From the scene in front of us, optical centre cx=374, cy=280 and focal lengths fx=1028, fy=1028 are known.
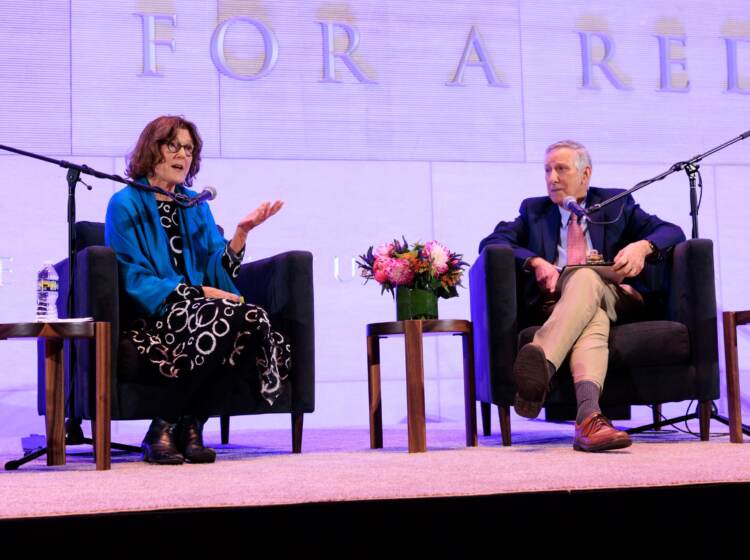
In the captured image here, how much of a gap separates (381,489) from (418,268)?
1492 mm

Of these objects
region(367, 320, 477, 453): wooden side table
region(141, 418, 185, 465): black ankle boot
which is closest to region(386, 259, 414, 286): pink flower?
region(367, 320, 477, 453): wooden side table

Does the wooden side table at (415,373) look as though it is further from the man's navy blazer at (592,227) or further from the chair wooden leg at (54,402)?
the chair wooden leg at (54,402)

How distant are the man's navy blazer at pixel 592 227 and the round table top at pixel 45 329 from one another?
59.3 inches

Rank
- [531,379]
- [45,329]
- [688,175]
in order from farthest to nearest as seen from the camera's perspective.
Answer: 1. [688,175]
2. [531,379]
3. [45,329]

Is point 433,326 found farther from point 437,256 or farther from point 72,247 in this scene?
point 72,247

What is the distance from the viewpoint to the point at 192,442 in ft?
10.2

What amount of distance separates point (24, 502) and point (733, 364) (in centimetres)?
235

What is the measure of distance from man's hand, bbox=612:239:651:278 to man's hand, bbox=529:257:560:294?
205mm

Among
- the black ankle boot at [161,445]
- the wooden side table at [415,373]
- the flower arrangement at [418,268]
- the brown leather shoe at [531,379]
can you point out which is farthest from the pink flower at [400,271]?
the black ankle boot at [161,445]

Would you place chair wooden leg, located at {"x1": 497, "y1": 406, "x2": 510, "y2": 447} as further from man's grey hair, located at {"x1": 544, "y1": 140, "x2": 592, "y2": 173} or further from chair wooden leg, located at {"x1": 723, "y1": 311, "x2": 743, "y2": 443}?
man's grey hair, located at {"x1": 544, "y1": 140, "x2": 592, "y2": 173}

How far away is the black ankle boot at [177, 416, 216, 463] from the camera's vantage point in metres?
3.04

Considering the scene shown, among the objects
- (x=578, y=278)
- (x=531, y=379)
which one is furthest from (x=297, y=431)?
(x=578, y=278)

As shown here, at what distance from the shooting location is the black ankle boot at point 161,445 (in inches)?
120

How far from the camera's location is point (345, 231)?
518cm
